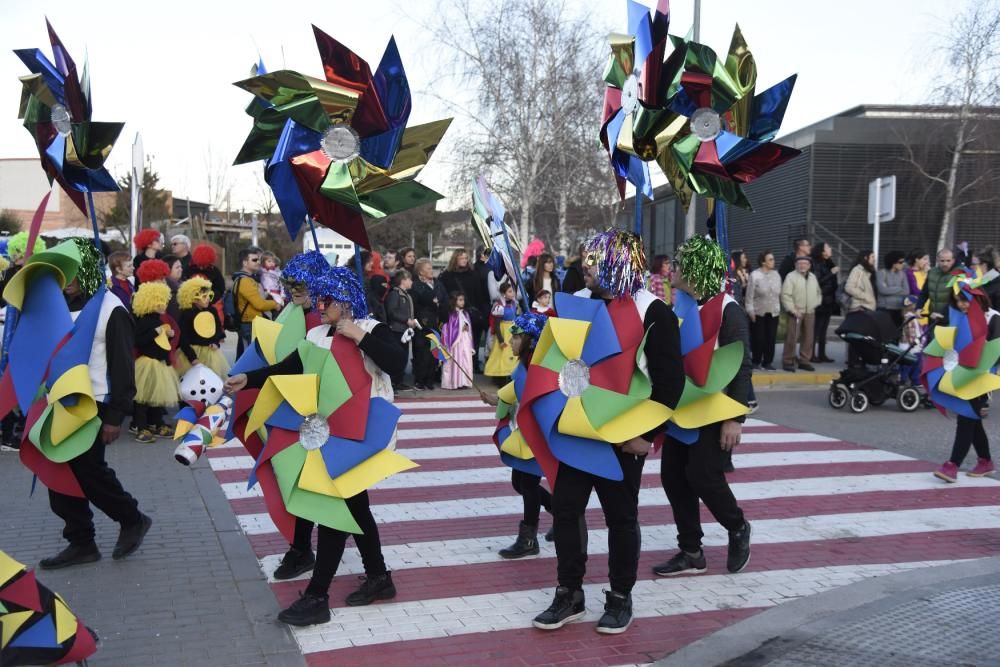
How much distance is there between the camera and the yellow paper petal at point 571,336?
4.70 meters

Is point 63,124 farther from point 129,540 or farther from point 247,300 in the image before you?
point 247,300

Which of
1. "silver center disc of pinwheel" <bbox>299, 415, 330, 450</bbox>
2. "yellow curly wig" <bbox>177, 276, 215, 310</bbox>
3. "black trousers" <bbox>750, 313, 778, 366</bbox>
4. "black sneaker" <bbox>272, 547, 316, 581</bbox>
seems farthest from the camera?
"black trousers" <bbox>750, 313, 778, 366</bbox>

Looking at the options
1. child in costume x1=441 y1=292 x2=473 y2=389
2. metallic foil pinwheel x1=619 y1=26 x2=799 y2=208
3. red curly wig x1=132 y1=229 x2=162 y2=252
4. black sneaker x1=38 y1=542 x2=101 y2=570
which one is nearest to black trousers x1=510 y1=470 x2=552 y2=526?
metallic foil pinwheel x1=619 y1=26 x2=799 y2=208

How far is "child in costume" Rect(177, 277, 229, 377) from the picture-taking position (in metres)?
9.57

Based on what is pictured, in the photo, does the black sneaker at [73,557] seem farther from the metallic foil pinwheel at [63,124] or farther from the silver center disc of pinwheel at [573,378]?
the silver center disc of pinwheel at [573,378]

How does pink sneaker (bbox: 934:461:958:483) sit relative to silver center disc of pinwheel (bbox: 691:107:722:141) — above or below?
below

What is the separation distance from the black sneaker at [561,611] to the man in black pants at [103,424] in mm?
2579

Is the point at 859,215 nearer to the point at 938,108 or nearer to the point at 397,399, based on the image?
the point at 938,108

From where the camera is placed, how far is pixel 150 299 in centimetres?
888

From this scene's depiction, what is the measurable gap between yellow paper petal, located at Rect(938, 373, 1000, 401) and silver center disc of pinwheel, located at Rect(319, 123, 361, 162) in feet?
18.0

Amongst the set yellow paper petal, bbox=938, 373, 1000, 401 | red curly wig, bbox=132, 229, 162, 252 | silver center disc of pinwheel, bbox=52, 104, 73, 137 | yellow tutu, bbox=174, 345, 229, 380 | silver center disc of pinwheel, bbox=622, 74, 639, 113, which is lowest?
yellow tutu, bbox=174, 345, 229, 380

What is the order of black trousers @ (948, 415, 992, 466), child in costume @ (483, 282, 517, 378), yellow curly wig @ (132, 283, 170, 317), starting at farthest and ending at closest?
child in costume @ (483, 282, 517, 378) < yellow curly wig @ (132, 283, 170, 317) < black trousers @ (948, 415, 992, 466)

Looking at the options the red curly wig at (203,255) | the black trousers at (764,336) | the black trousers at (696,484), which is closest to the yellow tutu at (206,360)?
the red curly wig at (203,255)

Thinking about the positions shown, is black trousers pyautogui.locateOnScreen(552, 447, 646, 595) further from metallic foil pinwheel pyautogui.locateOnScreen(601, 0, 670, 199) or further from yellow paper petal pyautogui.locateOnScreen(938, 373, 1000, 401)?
yellow paper petal pyautogui.locateOnScreen(938, 373, 1000, 401)
